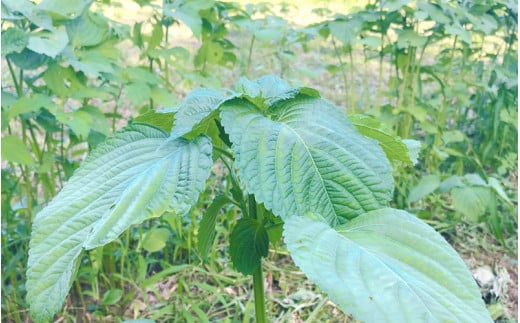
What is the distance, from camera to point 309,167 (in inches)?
28.7

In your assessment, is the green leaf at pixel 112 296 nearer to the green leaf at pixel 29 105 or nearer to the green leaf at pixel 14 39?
the green leaf at pixel 29 105

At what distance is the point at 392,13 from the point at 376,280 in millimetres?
1669

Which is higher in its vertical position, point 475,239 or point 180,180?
point 180,180

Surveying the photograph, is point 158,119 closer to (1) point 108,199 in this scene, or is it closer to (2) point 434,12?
(1) point 108,199

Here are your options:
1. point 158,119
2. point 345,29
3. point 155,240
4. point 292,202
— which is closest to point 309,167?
point 292,202

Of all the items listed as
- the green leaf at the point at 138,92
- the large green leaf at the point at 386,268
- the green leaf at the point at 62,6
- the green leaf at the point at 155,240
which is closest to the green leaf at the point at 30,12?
the green leaf at the point at 62,6

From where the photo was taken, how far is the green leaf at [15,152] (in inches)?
53.5

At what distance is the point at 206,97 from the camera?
83 cm

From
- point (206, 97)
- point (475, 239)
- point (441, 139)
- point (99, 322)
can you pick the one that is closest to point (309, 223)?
point (206, 97)

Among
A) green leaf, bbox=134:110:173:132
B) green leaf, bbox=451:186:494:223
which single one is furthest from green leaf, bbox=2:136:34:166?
green leaf, bbox=451:186:494:223

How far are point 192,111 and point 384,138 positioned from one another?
0.27 meters

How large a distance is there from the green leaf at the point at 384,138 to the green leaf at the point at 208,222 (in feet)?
0.75

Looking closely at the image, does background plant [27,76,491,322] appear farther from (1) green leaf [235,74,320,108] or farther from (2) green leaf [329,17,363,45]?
(2) green leaf [329,17,363,45]

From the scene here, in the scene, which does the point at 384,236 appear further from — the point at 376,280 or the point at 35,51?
the point at 35,51
